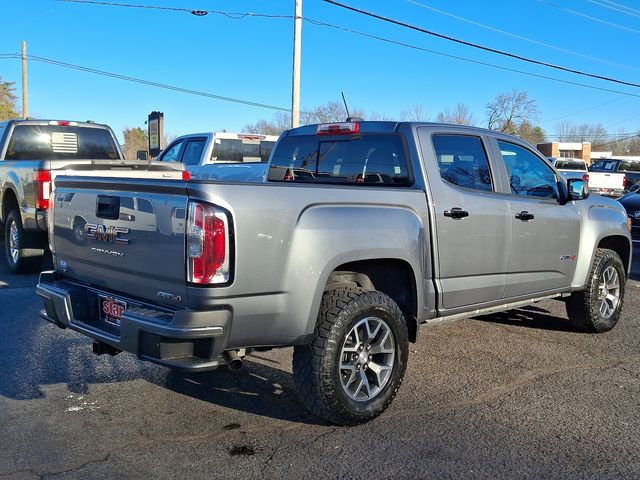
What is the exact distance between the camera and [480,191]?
516cm

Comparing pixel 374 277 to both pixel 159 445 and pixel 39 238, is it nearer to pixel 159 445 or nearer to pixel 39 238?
pixel 159 445

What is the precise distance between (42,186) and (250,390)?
4.66 metres

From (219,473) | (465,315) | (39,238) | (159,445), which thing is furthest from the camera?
(39,238)

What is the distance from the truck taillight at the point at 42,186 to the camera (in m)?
7.93

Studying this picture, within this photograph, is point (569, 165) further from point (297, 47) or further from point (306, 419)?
point (306, 419)

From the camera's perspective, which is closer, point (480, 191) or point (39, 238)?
point (480, 191)

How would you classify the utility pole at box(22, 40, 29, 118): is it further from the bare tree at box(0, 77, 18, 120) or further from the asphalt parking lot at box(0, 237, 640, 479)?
the asphalt parking lot at box(0, 237, 640, 479)

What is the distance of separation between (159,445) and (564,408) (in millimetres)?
2798

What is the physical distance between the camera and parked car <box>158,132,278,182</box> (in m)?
11.4

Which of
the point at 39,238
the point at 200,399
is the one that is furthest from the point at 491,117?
A: the point at 200,399

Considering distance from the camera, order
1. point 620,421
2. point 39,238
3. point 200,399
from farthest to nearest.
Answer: point 39,238 → point 200,399 → point 620,421

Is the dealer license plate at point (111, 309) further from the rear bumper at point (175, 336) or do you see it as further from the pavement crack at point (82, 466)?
the pavement crack at point (82, 466)

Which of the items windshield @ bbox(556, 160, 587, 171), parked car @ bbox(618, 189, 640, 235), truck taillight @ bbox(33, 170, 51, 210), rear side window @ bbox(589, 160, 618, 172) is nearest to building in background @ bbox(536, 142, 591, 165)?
rear side window @ bbox(589, 160, 618, 172)

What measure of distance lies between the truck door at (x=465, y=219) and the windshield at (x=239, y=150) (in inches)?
300
